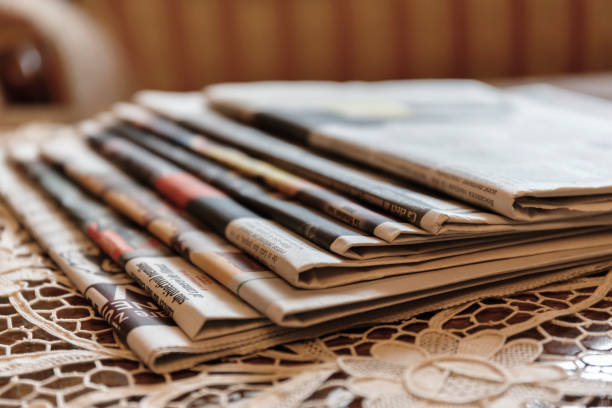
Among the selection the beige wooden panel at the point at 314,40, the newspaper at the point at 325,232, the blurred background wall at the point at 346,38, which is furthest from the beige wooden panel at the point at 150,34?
the newspaper at the point at 325,232

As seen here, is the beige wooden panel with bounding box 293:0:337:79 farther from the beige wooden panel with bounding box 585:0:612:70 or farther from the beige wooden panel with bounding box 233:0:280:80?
the beige wooden panel with bounding box 585:0:612:70

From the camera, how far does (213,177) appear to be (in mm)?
594

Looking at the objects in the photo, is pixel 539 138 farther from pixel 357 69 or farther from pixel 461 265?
pixel 357 69

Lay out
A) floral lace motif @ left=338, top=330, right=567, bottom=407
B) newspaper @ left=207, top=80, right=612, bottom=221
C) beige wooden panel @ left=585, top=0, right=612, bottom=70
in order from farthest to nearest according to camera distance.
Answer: beige wooden panel @ left=585, top=0, right=612, bottom=70 → newspaper @ left=207, top=80, right=612, bottom=221 → floral lace motif @ left=338, top=330, right=567, bottom=407

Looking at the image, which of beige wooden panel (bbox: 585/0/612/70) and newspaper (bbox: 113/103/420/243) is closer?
newspaper (bbox: 113/103/420/243)

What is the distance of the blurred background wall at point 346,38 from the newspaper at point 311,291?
3.12 feet

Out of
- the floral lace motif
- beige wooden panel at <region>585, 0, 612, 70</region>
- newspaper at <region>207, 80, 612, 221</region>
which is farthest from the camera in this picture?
beige wooden panel at <region>585, 0, 612, 70</region>

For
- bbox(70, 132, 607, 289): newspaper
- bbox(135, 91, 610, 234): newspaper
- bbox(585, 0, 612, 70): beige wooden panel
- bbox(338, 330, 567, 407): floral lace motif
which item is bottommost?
bbox(338, 330, 567, 407): floral lace motif

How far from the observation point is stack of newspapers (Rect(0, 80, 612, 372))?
0.39m

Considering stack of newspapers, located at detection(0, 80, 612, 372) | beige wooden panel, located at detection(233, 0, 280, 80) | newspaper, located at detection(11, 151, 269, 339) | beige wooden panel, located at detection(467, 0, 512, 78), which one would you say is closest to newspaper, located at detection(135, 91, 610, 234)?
stack of newspapers, located at detection(0, 80, 612, 372)

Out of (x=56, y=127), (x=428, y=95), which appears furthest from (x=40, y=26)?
(x=428, y=95)

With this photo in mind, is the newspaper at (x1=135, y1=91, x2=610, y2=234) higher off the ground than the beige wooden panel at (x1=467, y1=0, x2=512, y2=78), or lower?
lower

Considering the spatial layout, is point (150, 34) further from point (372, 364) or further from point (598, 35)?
point (372, 364)

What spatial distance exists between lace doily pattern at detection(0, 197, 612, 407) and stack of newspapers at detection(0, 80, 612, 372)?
13 millimetres
